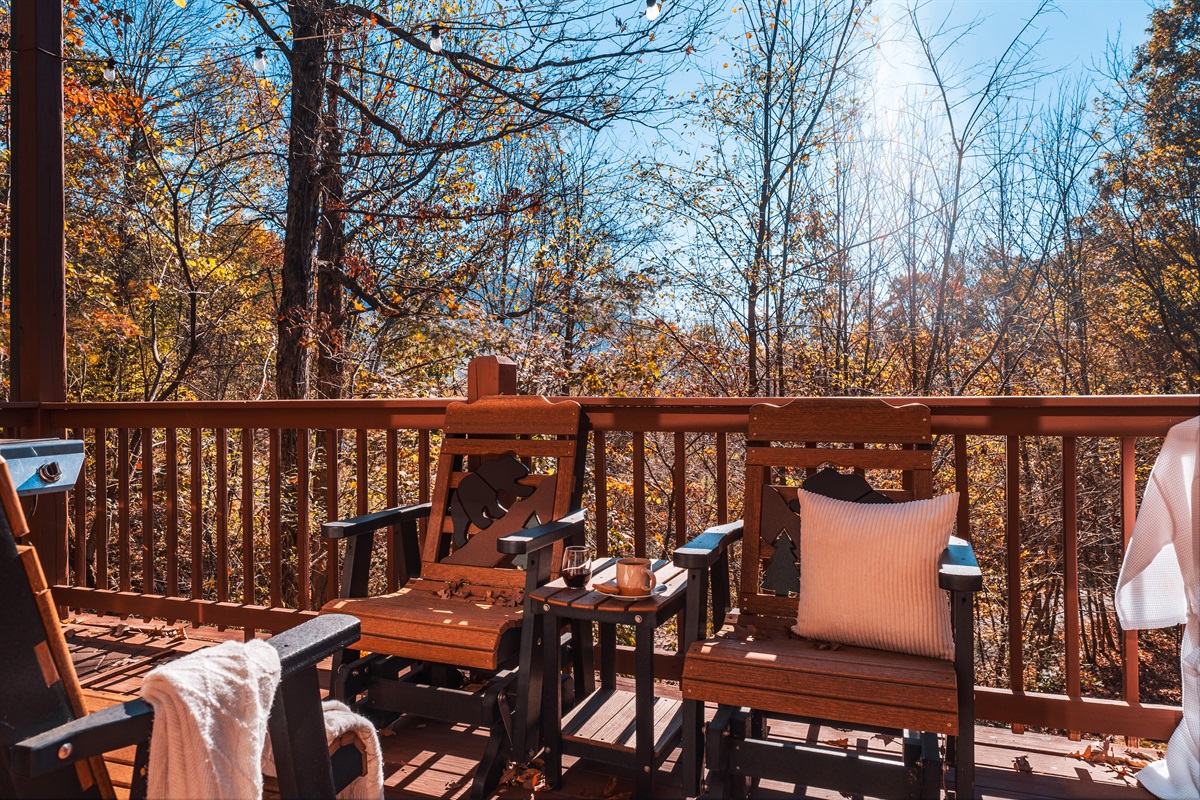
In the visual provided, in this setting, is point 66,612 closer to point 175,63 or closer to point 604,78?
point 604,78

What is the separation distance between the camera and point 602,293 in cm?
870

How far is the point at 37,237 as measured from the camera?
12.8 feet

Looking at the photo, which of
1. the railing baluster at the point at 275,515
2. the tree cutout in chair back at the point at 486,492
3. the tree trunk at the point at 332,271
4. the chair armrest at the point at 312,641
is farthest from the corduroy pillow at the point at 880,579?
the tree trunk at the point at 332,271

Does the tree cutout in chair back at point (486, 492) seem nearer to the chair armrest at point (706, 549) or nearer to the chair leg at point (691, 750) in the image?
the chair armrest at point (706, 549)

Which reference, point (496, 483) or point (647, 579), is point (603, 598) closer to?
point (647, 579)

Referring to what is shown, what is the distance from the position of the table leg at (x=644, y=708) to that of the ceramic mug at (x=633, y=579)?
11 centimetres

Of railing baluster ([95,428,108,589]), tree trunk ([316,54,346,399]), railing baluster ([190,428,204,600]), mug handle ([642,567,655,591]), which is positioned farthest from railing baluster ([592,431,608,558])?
tree trunk ([316,54,346,399])

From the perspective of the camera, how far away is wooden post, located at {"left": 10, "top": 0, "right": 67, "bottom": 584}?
388 centimetres

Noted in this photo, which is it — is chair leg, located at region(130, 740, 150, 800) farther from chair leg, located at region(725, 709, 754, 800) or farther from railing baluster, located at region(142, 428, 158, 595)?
railing baluster, located at region(142, 428, 158, 595)

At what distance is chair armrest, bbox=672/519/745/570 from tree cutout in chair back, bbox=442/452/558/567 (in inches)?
26.2

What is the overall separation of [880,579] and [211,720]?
1.70 metres

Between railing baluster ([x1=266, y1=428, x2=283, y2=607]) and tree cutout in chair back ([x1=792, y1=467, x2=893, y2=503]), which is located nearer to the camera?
tree cutout in chair back ([x1=792, y1=467, x2=893, y2=503])

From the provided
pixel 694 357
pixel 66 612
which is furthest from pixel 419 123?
pixel 66 612

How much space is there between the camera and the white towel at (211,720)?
94cm
